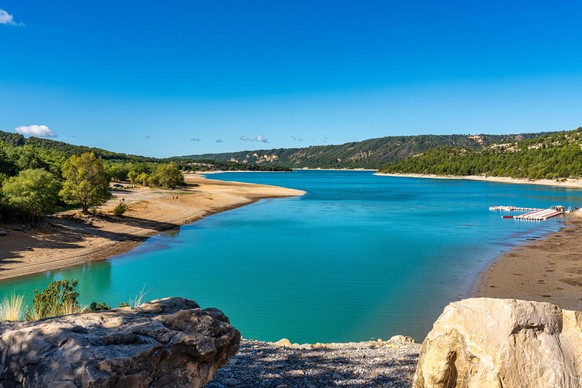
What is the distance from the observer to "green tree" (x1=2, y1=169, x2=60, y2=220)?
32.5 meters

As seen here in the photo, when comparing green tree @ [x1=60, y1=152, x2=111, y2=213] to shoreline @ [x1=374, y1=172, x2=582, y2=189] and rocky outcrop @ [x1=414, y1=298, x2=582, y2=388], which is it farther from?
shoreline @ [x1=374, y1=172, x2=582, y2=189]

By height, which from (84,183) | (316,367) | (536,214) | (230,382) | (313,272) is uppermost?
(84,183)

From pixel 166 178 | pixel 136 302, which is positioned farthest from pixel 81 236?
pixel 166 178

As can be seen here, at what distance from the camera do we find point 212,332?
6504 millimetres

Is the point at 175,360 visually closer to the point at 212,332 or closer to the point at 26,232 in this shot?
the point at 212,332

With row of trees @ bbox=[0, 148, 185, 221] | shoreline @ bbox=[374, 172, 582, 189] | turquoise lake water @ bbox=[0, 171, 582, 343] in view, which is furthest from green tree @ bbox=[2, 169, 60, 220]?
shoreline @ bbox=[374, 172, 582, 189]

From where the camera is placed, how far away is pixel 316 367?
A: 9844 mm

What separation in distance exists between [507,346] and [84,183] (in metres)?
40.4

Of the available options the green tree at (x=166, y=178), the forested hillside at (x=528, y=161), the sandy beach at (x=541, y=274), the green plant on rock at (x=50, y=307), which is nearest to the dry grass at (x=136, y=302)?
the green plant on rock at (x=50, y=307)

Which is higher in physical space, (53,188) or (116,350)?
(53,188)

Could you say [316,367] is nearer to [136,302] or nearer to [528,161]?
[136,302]

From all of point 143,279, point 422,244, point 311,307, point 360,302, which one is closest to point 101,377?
point 311,307

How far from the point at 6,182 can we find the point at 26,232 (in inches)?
201

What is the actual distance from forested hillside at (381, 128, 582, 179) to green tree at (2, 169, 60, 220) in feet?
428
